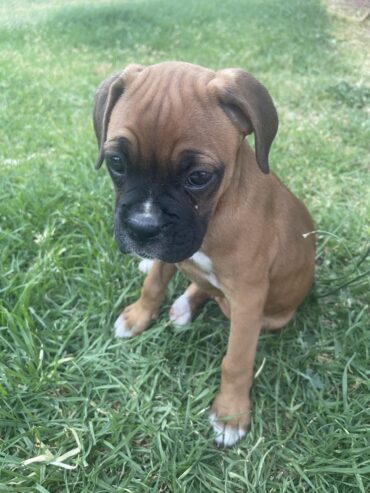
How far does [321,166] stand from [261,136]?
10.1 ft

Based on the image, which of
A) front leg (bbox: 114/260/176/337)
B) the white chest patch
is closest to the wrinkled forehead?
the white chest patch

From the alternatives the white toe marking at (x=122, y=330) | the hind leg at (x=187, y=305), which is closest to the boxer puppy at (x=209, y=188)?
the hind leg at (x=187, y=305)

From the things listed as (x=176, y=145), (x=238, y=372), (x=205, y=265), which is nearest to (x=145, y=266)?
(x=205, y=265)

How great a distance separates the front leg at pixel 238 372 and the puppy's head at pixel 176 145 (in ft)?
1.70

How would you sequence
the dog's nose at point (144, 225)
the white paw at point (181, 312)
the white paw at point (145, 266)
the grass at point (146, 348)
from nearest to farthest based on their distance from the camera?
the dog's nose at point (144, 225)
the grass at point (146, 348)
the white paw at point (181, 312)
the white paw at point (145, 266)

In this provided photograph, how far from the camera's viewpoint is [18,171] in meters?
4.98

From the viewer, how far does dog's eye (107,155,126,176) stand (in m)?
Result: 2.62

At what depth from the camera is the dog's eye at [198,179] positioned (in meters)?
2.52

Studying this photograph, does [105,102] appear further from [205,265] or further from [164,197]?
[205,265]

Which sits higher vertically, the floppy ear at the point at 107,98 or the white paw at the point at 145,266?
the floppy ear at the point at 107,98

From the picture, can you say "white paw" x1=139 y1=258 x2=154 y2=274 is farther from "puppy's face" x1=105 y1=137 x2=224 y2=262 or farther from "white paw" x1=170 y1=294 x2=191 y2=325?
"puppy's face" x1=105 y1=137 x2=224 y2=262

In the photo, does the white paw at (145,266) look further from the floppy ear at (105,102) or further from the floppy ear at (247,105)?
the floppy ear at (247,105)

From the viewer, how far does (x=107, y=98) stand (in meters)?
2.76

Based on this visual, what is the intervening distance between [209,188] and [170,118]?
1.31ft
